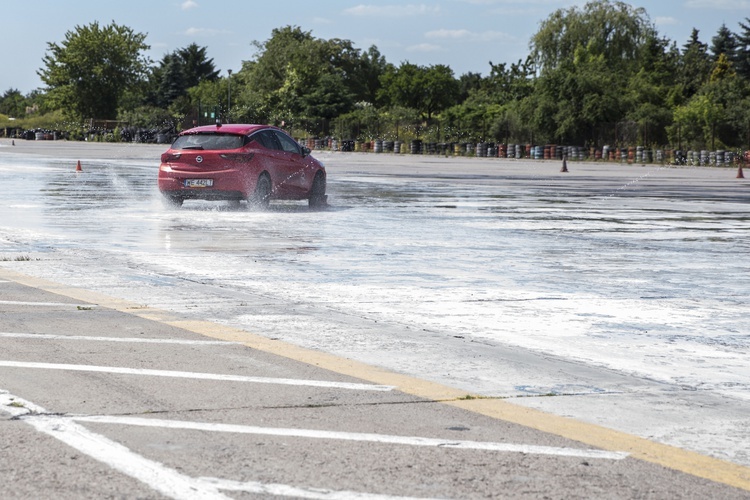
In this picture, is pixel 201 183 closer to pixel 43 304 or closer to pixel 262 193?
pixel 262 193

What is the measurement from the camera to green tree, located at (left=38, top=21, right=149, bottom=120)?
510ft

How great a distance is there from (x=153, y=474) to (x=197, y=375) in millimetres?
2168

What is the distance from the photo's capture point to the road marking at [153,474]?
4.80 metres

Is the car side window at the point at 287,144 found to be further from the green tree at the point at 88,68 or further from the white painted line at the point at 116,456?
the green tree at the point at 88,68

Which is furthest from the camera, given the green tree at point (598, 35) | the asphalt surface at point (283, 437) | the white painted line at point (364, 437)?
the green tree at point (598, 35)

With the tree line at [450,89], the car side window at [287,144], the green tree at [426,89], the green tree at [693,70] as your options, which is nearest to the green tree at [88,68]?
the tree line at [450,89]

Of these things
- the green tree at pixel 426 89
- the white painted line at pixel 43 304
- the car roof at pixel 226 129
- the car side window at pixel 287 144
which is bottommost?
the white painted line at pixel 43 304

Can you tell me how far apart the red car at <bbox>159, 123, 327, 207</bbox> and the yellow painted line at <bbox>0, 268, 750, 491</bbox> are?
13.2 meters

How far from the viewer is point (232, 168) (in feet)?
75.2

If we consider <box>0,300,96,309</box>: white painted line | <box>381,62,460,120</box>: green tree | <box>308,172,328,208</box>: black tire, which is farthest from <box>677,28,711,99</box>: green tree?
<box>0,300,96,309</box>: white painted line

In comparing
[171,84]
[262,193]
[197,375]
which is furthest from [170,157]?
[171,84]

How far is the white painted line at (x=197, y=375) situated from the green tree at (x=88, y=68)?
500 feet

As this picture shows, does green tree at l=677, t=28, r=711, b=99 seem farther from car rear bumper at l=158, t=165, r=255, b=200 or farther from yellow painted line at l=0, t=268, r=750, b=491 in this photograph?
yellow painted line at l=0, t=268, r=750, b=491

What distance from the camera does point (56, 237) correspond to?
54.8ft
